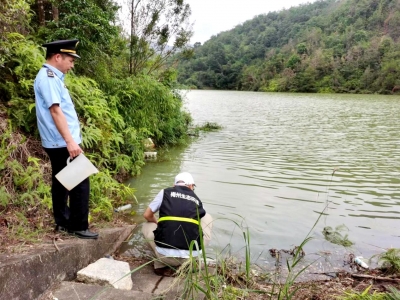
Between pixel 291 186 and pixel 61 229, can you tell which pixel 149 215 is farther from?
pixel 291 186

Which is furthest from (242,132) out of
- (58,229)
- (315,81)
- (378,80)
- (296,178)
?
(315,81)

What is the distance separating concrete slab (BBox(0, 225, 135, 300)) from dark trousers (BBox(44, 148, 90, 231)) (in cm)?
19

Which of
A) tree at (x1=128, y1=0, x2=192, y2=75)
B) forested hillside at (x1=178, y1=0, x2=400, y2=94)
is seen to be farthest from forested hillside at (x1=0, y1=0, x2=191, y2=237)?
forested hillside at (x1=178, y1=0, x2=400, y2=94)

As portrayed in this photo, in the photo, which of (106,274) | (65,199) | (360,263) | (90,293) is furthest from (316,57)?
(90,293)

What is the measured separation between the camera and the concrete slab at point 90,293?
93.4 inches

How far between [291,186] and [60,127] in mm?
5461

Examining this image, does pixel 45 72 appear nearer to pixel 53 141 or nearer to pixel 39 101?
pixel 39 101

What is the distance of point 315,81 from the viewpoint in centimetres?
6838

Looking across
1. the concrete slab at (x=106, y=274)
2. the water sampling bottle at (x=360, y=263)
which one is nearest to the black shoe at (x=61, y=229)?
the concrete slab at (x=106, y=274)

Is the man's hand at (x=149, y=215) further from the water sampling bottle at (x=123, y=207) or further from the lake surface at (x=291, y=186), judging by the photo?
the water sampling bottle at (x=123, y=207)

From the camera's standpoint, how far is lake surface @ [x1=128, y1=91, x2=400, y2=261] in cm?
491

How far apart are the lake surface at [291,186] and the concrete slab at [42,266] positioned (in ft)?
4.22

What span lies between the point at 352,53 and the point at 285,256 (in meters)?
75.9

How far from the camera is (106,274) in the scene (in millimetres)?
2771
